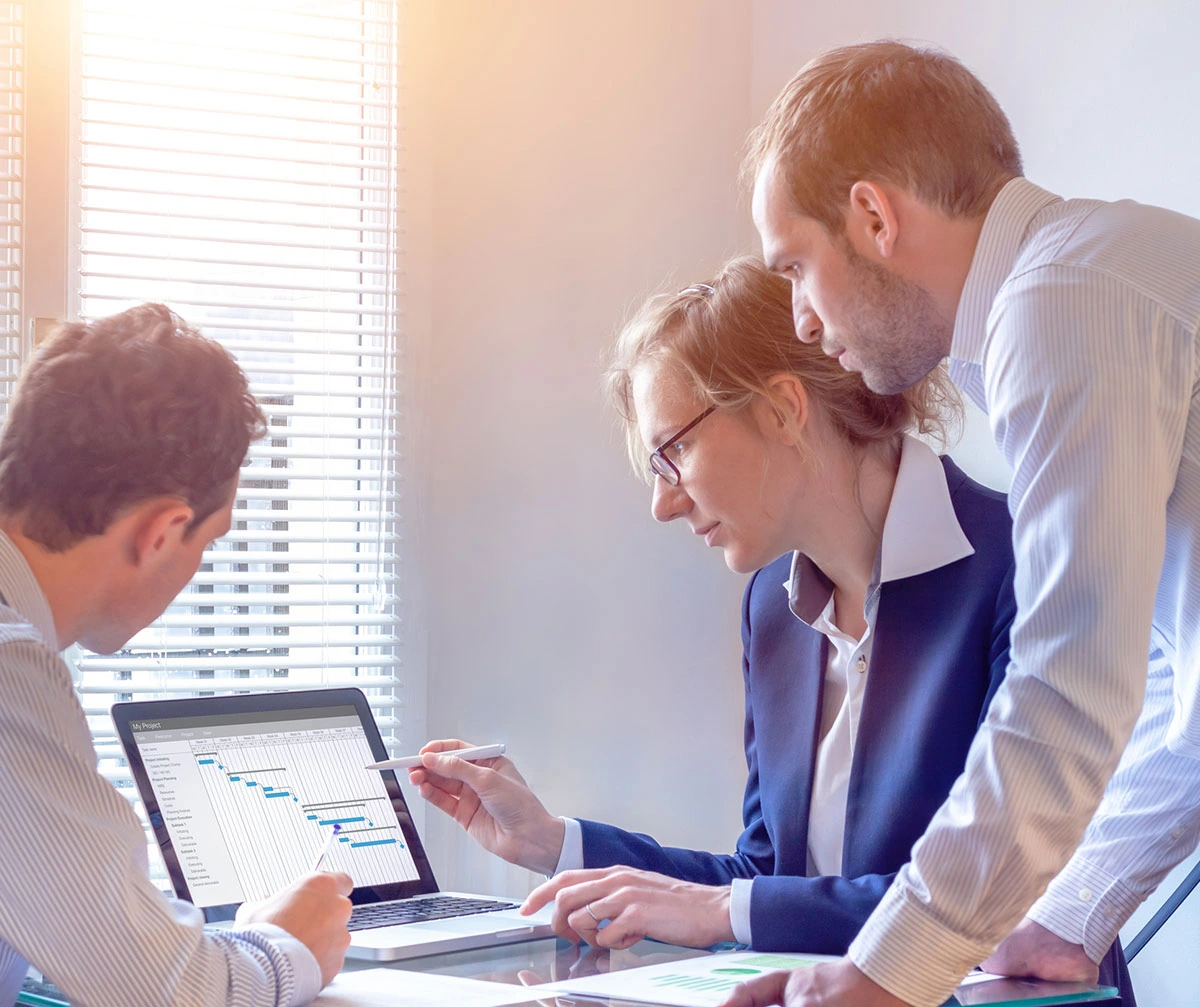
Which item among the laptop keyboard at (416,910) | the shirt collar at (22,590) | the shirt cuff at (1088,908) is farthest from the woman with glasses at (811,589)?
the shirt collar at (22,590)

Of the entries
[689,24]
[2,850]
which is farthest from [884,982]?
[689,24]

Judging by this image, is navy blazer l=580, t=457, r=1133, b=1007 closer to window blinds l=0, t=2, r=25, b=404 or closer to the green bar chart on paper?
the green bar chart on paper

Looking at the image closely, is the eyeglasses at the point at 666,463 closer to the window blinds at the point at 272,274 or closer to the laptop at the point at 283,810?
the laptop at the point at 283,810

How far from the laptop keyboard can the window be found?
90cm

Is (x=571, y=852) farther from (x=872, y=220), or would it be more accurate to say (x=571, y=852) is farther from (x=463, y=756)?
(x=872, y=220)

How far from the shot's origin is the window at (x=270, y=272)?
7.91 feet

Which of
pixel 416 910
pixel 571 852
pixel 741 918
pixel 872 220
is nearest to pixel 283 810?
pixel 416 910

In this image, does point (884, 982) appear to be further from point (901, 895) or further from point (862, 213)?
point (862, 213)

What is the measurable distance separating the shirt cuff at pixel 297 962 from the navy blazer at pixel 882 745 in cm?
50

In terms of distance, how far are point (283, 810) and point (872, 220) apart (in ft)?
3.29

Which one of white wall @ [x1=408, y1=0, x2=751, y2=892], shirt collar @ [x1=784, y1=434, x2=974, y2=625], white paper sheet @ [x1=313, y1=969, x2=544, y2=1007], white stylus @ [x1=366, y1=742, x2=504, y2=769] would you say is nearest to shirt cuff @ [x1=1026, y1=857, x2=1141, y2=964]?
shirt collar @ [x1=784, y1=434, x2=974, y2=625]

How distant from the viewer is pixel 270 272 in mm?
2547

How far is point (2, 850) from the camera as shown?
1.00 meters

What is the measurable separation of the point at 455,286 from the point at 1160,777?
167 centimetres
